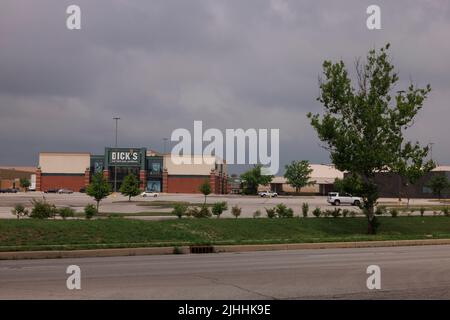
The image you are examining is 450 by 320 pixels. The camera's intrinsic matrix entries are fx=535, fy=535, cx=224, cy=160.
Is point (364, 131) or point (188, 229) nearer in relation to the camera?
point (188, 229)

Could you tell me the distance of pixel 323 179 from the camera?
124m

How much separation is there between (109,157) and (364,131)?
280ft

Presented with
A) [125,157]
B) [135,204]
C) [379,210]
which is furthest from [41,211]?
[125,157]

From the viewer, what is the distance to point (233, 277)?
11.6 metres

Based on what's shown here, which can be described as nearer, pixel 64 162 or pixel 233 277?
pixel 233 277

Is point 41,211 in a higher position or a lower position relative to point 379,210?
higher

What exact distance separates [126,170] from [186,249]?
89648mm

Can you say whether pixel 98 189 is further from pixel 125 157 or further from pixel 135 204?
pixel 125 157

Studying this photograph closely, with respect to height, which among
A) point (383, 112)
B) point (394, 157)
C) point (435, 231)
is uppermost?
point (383, 112)

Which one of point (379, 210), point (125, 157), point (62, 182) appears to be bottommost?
point (379, 210)

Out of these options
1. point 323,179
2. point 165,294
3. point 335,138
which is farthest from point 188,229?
point 323,179

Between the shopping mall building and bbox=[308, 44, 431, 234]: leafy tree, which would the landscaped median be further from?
the shopping mall building

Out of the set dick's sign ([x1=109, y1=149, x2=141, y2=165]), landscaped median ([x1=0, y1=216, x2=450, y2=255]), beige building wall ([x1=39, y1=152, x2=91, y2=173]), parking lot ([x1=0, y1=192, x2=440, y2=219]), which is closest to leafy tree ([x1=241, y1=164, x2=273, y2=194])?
dick's sign ([x1=109, y1=149, x2=141, y2=165])

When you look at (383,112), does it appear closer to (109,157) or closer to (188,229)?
(188,229)
